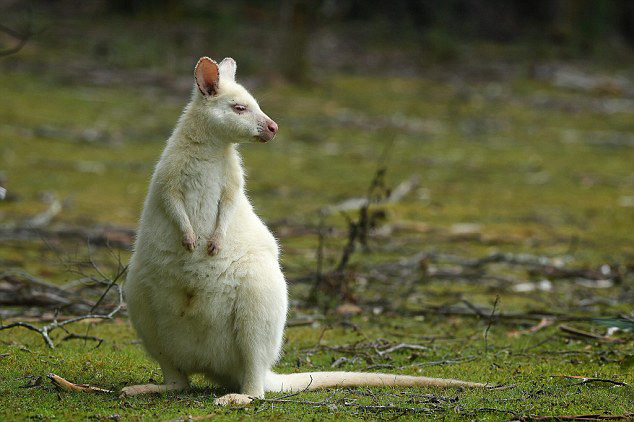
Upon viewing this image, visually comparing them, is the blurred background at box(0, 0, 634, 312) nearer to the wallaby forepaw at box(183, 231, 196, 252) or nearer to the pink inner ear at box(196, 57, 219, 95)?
the pink inner ear at box(196, 57, 219, 95)

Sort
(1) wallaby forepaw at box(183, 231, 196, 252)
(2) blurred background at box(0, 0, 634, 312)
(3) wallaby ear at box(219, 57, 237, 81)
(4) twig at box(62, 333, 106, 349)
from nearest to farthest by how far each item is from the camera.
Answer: (1) wallaby forepaw at box(183, 231, 196, 252) → (3) wallaby ear at box(219, 57, 237, 81) → (4) twig at box(62, 333, 106, 349) → (2) blurred background at box(0, 0, 634, 312)

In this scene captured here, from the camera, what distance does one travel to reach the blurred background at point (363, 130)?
299 inches

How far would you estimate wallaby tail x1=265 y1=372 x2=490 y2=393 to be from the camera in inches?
159

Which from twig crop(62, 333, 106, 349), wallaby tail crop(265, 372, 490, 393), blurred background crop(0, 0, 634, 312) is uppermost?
wallaby tail crop(265, 372, 490, 393)

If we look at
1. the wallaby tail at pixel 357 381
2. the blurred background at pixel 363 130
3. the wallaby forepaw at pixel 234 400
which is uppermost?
the wallaby forepaw at pixel 234 400

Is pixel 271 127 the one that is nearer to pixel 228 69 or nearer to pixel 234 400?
pixel 228 69

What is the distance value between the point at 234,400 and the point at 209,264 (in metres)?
0.50

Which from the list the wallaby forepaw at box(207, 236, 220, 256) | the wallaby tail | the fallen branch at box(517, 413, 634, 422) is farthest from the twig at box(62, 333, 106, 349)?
the fallen branch at box(517, 413, 634, 422)

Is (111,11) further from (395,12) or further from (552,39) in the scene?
(552,39)

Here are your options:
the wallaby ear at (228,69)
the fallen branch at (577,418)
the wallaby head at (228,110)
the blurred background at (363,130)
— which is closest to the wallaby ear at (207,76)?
the wallaby head at (228,110)

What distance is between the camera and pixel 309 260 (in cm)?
740

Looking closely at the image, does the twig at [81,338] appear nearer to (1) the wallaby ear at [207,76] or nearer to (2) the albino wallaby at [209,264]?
(2) the albino wallaby at [209,264]

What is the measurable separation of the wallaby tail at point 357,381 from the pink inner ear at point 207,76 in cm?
114

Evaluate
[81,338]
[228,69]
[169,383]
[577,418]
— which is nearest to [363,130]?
[81,338]
